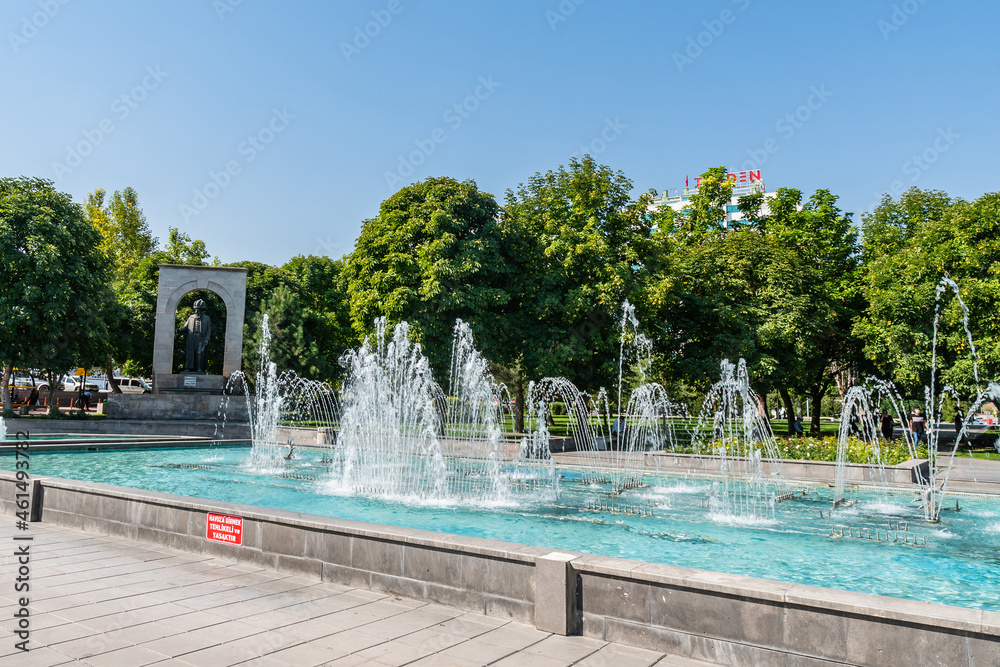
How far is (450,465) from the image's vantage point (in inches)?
687

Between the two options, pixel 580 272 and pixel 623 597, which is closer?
pixel 623 597

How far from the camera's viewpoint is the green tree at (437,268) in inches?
896

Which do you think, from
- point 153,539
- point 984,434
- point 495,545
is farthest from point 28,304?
point 984,434

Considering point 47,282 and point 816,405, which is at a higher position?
point 47,282

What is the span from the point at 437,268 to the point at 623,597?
18.6m

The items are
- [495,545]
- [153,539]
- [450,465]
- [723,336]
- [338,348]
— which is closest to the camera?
[495,545]

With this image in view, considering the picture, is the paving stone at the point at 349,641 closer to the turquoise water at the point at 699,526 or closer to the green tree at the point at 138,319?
the turquoise water at the point at 699,526

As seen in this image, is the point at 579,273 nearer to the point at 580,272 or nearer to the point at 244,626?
the point at 580,272

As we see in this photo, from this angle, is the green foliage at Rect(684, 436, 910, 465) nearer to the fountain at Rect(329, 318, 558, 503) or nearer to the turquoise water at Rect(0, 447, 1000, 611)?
the turquoise water at Rect(0, 447, 1000, 611)

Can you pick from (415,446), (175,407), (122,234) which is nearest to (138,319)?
(175,407)

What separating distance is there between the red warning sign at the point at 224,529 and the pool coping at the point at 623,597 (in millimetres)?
62

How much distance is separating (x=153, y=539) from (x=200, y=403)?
70.0 feet

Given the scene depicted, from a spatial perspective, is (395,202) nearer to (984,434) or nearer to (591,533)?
(591,533)

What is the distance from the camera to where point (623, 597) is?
15.2ft
